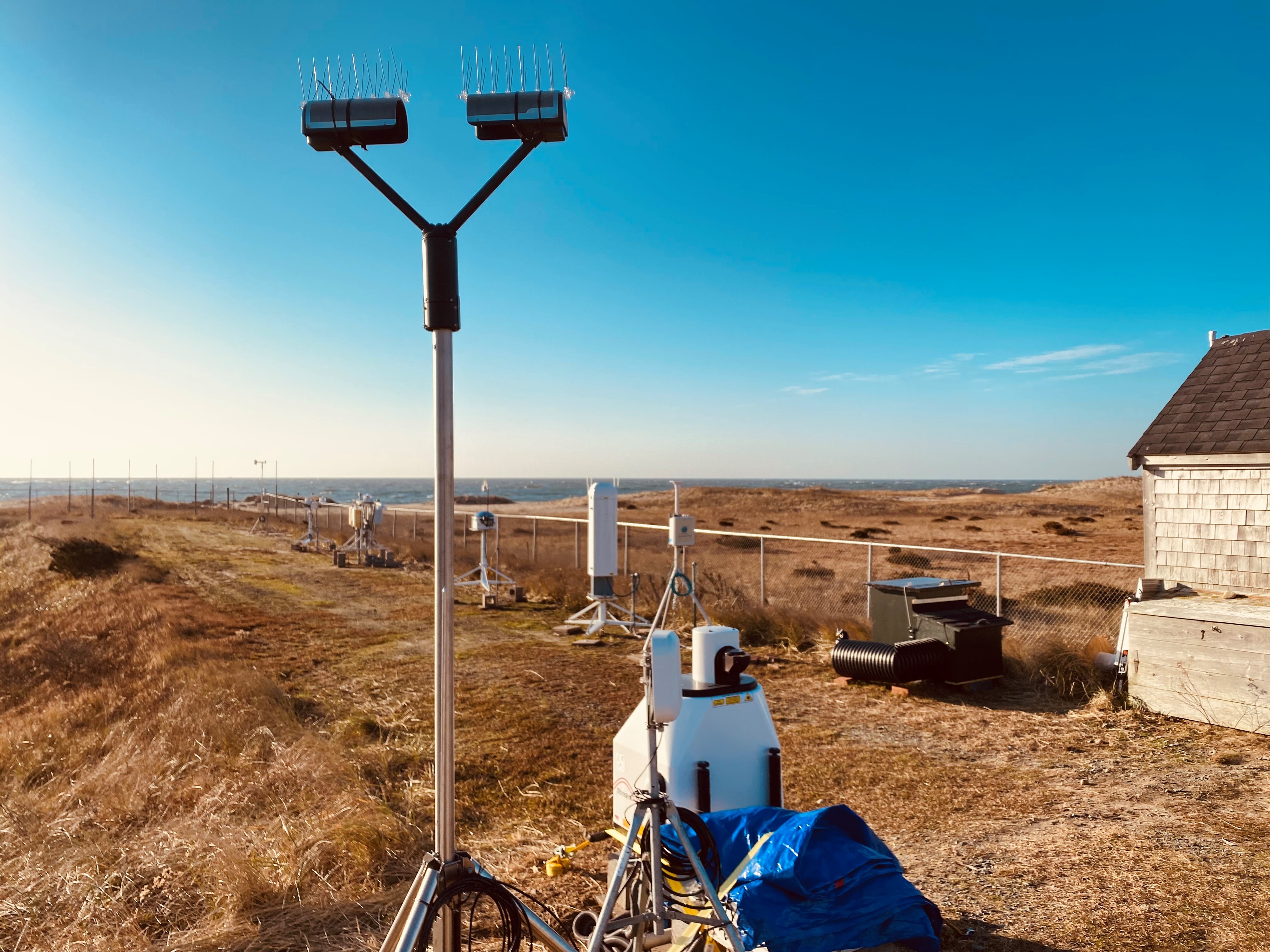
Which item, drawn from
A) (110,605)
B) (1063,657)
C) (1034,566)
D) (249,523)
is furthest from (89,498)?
(1063,657)

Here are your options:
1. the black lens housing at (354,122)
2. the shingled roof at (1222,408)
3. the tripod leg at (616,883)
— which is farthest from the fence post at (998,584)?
the black lens housing at (354,122)

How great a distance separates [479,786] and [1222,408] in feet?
31.5

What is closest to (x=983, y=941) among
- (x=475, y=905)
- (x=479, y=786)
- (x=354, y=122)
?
(x=475, y=905)

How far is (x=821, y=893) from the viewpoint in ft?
9.98

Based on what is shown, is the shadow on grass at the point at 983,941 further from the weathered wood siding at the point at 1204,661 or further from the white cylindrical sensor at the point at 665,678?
the weathered wood siding at the point at 1204,661

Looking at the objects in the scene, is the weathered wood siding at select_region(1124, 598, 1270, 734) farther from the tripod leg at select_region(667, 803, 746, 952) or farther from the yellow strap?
the tripod leg at select_region(667, 803, 746, 952)

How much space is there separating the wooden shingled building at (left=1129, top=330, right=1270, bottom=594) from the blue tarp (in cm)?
770

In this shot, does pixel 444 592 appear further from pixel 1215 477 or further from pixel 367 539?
pixel 367 539

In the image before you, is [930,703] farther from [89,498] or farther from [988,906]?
[89,498]

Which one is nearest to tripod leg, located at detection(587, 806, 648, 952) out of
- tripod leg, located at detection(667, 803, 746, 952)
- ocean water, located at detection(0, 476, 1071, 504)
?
tripod leg, located at detection(667, 803, 746, 952)

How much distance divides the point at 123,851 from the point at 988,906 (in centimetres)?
490

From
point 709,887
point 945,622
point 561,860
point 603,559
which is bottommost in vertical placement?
point 561,860

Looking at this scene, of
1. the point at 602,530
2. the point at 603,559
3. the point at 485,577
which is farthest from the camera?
the point at 485,577

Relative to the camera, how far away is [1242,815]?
4984mm
